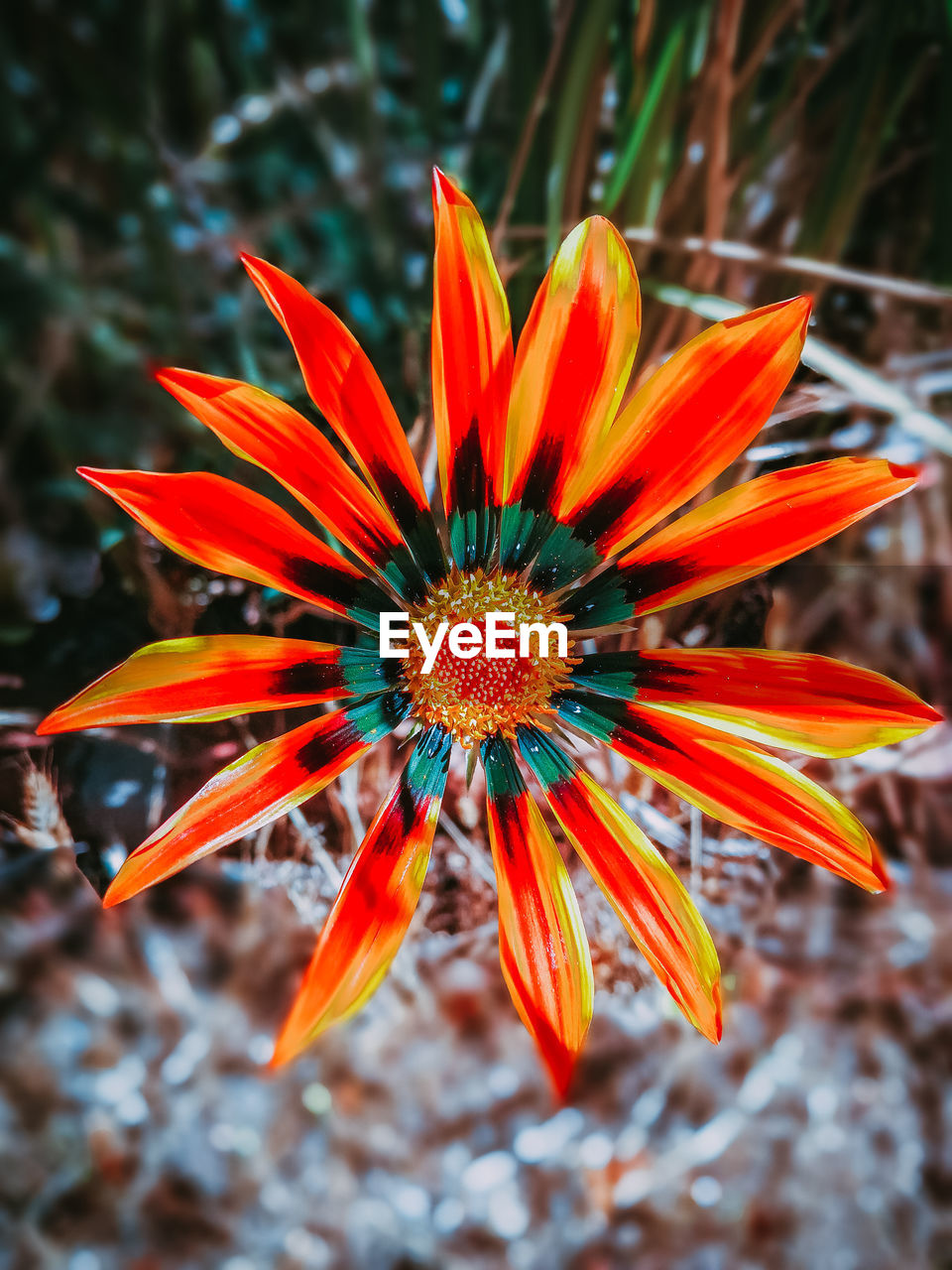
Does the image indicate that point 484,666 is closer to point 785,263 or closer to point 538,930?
point 538,930

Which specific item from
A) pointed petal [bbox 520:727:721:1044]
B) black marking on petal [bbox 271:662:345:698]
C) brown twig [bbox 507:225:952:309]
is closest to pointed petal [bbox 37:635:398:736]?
black marking on petal [bbox 271:662:345:698]

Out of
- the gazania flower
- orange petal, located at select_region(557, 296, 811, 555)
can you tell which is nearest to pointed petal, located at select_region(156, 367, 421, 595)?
the gazania flower

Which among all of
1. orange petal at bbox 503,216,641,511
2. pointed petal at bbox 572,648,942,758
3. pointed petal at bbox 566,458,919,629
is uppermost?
orange petal at bbox 503,216,641,511

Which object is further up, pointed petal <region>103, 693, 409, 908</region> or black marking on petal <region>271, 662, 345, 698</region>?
black marking on petal <region>271, 662, 345, 698</region>

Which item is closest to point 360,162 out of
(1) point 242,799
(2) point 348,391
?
(2) point 348,391

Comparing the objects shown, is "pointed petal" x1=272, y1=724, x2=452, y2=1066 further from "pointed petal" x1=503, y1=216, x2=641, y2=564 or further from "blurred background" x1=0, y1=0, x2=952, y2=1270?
"pointed petal" x1=503, y1=216, x2=641, y2=564

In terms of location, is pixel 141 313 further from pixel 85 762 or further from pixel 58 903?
pixel 58 903

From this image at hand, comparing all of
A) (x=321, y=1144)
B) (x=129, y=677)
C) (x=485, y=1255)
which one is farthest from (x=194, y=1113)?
(x=129, y=677)
